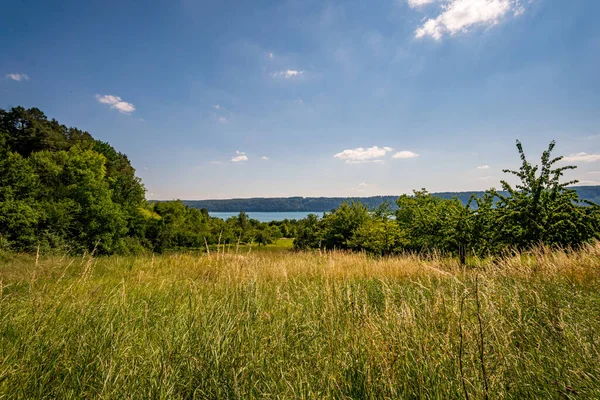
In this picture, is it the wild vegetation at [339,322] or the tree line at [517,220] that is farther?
the tree line at [517,220]

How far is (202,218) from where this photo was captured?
53.3 meters

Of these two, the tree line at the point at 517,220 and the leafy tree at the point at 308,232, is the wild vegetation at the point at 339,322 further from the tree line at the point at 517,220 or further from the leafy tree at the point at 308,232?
the leafy tree at the point at 308,232

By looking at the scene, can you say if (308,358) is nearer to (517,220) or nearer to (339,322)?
(339,322)

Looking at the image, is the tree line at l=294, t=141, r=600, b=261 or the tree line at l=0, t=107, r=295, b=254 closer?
the tree line at l=294, t=141, r=600, b=261

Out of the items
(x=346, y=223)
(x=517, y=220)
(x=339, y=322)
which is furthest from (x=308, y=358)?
(x=346, y=223)

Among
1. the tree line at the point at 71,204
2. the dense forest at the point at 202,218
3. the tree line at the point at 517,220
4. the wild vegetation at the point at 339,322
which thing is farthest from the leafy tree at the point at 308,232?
the wild vegetation at the point at 339,322

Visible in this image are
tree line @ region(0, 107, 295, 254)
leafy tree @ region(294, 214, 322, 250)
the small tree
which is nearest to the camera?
the small tree

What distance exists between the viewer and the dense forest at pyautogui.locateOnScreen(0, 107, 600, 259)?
8.89 metres

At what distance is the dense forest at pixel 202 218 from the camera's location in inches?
350

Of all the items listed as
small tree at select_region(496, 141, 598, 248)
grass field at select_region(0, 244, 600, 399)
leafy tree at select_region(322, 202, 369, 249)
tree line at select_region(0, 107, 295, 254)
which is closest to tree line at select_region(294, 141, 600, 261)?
small tree at select_region(496, 141, 598, 248)

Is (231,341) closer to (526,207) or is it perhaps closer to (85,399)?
(85,399)

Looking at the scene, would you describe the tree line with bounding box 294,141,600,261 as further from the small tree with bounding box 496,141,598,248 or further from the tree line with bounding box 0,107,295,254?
the tree line with bounding box 0,107,295,254

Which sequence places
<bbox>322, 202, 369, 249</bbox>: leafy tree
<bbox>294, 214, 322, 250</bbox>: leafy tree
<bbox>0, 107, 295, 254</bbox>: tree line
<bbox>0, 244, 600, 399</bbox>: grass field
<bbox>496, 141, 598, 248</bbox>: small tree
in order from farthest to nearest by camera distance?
<bbox>294, 214, 322, 250</bbox>: leafy tree < <bbox>0, 107, 295, 254</bbox>: tree line < <bbox>322, 202, 369, 249</bbox>: leafy tree < <bbox>496, 141, 598, 248</bbox>: small tree < <bbox>0, 244, 600, 399</bbox>: grass field

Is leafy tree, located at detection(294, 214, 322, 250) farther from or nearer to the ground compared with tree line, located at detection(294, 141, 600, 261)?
nearer to the ground
